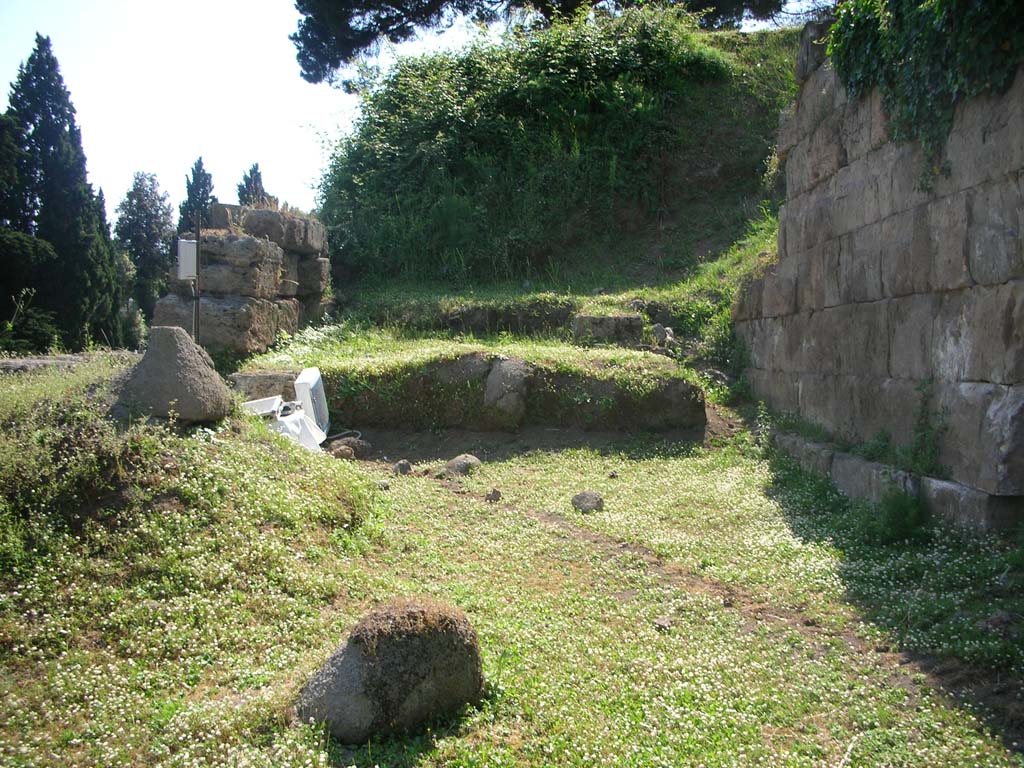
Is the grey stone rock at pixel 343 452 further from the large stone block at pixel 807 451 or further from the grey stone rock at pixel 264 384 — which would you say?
the large stone block at pixel 807 451

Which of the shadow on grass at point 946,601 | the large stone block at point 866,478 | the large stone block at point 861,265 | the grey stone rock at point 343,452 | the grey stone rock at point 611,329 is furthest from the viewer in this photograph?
the grey stone rock at point 611,329

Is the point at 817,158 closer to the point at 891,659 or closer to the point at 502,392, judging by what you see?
the point at 502,392

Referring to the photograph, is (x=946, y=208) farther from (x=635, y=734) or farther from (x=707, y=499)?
(x=635, y=734)

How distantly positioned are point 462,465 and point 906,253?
14.1ft

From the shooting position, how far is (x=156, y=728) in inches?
119

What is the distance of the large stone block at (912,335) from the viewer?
5516 millimetres

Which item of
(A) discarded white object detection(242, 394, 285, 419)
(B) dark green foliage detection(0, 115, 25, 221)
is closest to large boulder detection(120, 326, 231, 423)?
(A) discarded white object detection(242, 394, 285, 419)

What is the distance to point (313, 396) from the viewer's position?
896 cm

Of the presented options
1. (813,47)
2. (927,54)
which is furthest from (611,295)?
(927,54)

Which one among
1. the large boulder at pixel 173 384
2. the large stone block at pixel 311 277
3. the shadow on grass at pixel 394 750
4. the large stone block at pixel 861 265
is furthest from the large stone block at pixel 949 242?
the large stone block at pixel 311 277

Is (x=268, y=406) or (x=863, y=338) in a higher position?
(x=863, y=338)

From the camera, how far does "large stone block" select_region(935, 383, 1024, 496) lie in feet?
14.6

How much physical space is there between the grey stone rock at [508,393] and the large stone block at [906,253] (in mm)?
4092

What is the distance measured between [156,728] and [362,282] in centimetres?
1217
